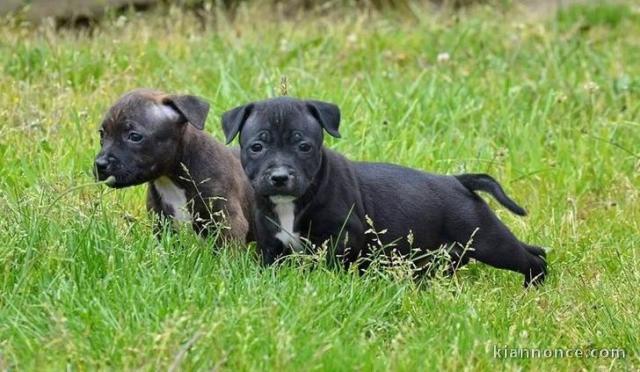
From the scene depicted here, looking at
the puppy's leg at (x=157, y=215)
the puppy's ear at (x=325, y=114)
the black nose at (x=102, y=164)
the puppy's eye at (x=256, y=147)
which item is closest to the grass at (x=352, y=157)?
the puppy's leg at (x=157, y=215)

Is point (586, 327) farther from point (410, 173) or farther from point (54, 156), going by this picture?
point (54, 156)

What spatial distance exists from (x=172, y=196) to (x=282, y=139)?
89cm

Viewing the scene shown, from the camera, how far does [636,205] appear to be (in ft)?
27.4

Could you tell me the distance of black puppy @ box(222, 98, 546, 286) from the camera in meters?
6.64

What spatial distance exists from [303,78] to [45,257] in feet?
13.9

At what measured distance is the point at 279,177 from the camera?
6.45 m

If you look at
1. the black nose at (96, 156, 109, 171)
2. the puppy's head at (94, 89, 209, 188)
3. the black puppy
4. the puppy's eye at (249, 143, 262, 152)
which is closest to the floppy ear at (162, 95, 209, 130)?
the puppy's head at (94, 89, 209, 188)

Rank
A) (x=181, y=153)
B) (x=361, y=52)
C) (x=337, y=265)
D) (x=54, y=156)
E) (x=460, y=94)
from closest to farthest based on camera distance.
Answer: (x=337, y=265) → (x=181, y=153) → (x=54, y=156) → (x=460, y=94) → (x=361, y=52)

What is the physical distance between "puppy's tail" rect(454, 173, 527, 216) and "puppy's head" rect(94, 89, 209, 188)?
1531 mm

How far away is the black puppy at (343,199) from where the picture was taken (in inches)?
261

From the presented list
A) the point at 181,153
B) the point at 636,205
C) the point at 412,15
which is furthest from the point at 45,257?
the point at 412,15

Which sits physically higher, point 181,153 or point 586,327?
point 181,153

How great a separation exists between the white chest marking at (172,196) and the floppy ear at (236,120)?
1.82ft

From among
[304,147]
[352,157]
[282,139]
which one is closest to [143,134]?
[282,139]
